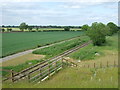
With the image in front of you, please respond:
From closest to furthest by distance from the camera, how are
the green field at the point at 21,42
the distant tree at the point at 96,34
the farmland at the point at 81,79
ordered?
the farmland at the point at 81,79 → the green field at the point at 21,42 → the distant tree at the point at 96,34

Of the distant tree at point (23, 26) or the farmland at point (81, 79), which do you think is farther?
the distant tree at point (23, 26)

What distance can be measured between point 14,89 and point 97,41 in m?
44.1

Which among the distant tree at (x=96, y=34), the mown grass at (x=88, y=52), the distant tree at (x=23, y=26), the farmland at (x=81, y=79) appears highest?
the distant tree at (x=23, y=26)

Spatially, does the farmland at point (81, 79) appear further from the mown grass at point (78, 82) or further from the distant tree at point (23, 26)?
the distant tree at point (23, 26)

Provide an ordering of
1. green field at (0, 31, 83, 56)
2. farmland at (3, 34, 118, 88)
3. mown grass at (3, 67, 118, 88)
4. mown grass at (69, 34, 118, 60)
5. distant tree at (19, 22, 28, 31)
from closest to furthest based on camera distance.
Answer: mown grass at (3, 67, 118, 88) → farmland at (3, 34, 118, 88) → mown grass at (69, 34, 118, 60) → green field at (0, 31, 83, 56) → distant tree at (19, 22, 28, 31)

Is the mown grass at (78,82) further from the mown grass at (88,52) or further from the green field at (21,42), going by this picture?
the green field at (21,42)

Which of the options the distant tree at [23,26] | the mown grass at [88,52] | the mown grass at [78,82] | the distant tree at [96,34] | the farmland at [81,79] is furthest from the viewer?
the distant tree at [23,26]

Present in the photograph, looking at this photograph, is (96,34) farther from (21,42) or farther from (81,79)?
(81,79)

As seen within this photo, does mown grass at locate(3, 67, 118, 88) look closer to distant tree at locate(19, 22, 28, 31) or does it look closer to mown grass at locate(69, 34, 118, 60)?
mown grass at locate(69, 34, 118, 60)

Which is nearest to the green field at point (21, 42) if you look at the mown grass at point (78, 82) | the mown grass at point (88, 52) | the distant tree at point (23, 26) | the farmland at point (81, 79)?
the mown grass at point (88, 52)

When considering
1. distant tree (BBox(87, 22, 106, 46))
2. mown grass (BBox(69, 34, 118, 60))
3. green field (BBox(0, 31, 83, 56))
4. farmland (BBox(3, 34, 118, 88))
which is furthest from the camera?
distant tree (BBox(87, 22, 106, 46))

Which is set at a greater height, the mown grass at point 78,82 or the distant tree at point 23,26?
the distant tree at point 23,26

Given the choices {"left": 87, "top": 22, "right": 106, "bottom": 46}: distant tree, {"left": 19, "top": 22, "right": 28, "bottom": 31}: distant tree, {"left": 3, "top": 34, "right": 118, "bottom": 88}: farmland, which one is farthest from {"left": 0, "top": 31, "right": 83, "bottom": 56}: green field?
{"left": 19, "top": 22, "right": 28, "bottom": 31}: distant tree

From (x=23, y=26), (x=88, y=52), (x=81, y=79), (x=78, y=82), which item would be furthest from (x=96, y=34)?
(x=23, y=26)
